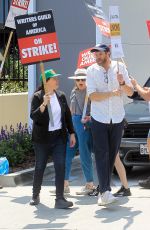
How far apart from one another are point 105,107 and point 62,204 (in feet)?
4.33

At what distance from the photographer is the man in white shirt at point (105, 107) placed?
24.3 feet

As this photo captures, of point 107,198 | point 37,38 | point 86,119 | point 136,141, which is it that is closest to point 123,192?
point 107,198

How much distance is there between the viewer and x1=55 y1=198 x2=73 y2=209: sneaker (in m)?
7.56

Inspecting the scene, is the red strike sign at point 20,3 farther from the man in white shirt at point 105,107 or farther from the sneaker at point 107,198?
the sneaker at point 107,198

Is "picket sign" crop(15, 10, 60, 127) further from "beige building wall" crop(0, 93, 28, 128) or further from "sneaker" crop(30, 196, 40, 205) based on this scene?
"beige building wall" crop(0, 93, 28, 128)

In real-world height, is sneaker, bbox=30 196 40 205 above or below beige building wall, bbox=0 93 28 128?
below

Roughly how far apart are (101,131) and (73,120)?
3.69 ft

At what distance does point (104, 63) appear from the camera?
24.7 ft

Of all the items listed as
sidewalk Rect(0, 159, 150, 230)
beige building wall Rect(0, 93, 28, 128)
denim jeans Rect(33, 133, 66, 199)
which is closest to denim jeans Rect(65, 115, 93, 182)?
sidewalk Rect(0, 159, 150, 230)

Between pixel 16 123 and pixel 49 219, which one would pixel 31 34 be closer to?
pixel 49 219

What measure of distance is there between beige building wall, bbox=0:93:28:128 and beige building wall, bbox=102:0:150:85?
245 centimetres

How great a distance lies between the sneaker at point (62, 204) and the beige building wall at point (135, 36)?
585 centimetres

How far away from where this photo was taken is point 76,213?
7355 millimetres

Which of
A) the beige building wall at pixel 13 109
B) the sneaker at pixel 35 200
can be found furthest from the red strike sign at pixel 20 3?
the sneaker at pixel 35 200
